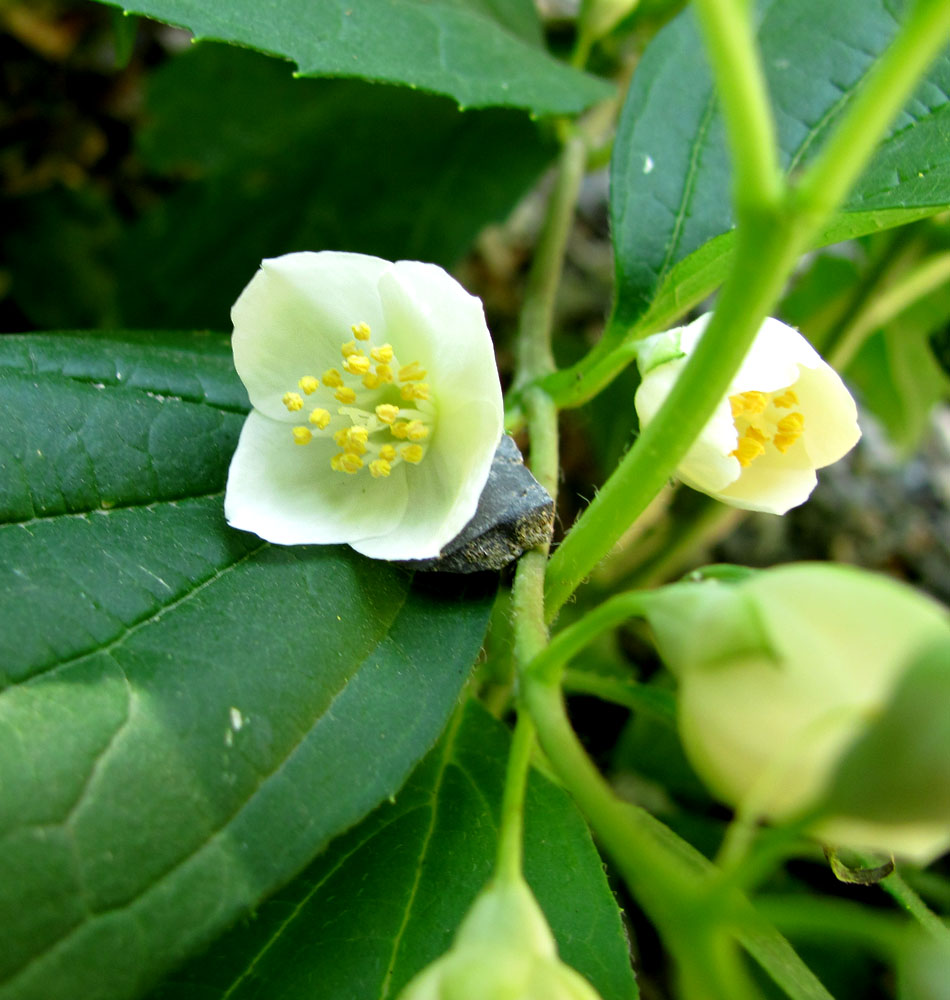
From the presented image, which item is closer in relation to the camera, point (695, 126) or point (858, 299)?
point (695, 126)

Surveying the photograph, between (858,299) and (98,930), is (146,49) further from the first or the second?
(98,930)

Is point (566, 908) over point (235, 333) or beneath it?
beneath

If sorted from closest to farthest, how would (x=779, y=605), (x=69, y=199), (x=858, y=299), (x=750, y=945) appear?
(x=779, y=605) → (x=750, y=945) → (x=858, y=299) → (x=69, y=199)

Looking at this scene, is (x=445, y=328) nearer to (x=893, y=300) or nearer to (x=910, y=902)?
(x=910, y=902)

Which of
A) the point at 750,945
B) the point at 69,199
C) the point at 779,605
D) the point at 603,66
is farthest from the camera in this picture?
the point at 69,199

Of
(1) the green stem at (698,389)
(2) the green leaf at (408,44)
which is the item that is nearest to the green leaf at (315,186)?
(2) the green leaf at (408,44)

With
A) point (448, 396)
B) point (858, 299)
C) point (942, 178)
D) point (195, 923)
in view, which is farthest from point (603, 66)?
point (195, 923)
